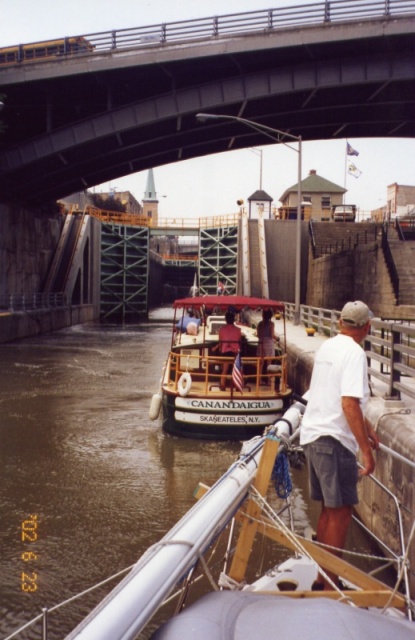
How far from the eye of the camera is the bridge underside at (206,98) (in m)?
28.8

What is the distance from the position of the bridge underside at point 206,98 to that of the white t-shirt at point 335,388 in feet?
88.1

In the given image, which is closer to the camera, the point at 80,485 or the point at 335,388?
the point at 335,388

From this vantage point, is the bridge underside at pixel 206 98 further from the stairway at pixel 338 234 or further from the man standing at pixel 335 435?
the man standing at pixel 335 435

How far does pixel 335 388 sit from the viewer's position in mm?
4348

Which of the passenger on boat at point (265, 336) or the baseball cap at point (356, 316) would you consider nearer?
the baseball cap at point (356, 316)

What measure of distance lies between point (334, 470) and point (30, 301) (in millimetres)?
35597

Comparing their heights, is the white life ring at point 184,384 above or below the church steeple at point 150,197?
below

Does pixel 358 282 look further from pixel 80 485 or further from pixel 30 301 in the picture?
pixel 80 485

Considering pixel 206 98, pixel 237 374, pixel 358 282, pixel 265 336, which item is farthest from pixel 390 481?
pixel 206 98

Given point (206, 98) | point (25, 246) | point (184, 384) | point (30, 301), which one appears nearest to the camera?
point (184, 384)

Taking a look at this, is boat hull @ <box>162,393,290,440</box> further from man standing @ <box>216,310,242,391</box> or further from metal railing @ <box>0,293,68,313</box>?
metal railing @ <box>0,293,68,313</box>

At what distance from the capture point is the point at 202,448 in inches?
469

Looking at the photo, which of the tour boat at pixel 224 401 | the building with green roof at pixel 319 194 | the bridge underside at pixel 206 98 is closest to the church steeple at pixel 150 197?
the building with green roof at pixel 319 194

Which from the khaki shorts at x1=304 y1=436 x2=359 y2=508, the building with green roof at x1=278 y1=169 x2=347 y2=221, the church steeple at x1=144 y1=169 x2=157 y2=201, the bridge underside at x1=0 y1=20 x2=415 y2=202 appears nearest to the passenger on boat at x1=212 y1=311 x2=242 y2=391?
the khaki shorts at x1=304 y1=436 x2=359 y2=508
